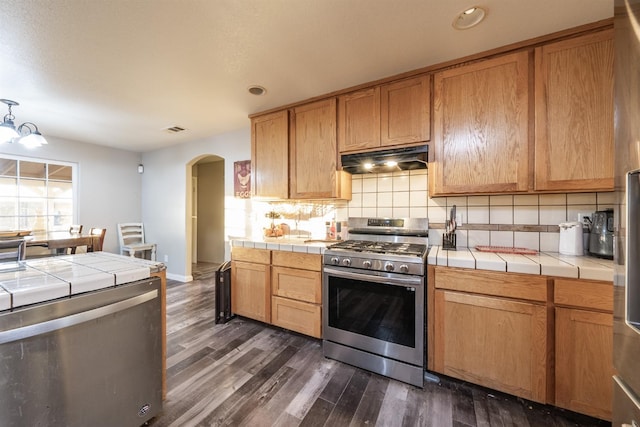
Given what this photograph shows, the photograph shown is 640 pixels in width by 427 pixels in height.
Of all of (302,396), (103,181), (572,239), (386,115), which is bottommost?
A: (302,396)

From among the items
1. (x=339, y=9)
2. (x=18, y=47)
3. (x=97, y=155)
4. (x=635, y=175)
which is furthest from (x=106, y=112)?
(x=635, y=175)

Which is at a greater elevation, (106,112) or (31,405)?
(106,112)

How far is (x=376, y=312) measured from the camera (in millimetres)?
1774

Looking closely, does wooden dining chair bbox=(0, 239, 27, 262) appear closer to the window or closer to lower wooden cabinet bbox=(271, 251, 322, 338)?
lower wooden cabinet bbox=(271, 251, 322, 338)

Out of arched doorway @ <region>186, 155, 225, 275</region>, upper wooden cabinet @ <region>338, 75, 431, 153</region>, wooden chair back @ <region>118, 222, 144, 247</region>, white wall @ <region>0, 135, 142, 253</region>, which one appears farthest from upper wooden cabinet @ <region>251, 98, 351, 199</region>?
white wall @ <region>0, 135, 142, 253</region>

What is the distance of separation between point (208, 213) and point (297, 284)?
4.07 m

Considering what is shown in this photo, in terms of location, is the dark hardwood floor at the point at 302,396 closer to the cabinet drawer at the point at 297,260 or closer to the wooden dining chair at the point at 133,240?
the cabinet drawer at the point at 297,260

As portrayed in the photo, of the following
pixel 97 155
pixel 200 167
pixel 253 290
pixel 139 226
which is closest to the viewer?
pixel 253 290

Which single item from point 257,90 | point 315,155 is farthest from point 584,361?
point 257,90

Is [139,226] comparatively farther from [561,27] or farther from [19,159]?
[561,27]

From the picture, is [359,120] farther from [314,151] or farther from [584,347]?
[584,347]

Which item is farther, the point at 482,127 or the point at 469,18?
the point at 482,127

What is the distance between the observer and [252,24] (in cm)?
143

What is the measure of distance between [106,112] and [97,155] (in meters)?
1.89
